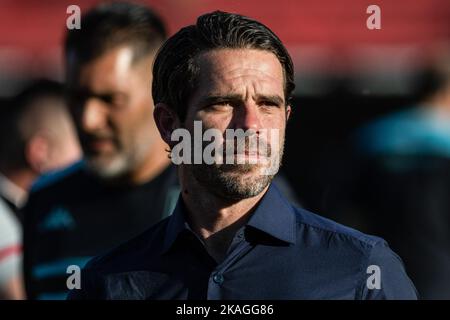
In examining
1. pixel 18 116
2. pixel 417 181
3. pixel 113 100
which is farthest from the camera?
pixel 18 116

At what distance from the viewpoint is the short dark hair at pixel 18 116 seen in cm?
348

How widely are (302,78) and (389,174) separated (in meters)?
0.44

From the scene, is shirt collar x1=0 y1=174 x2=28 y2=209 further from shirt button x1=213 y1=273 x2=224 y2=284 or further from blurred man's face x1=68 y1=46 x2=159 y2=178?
shirt button x1=213 y1=273 x2=224 y2=284

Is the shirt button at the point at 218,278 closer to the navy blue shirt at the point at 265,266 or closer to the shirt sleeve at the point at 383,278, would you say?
the navy blue shirt at the point at 265,266

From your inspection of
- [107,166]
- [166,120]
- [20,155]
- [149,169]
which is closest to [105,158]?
[107,166]

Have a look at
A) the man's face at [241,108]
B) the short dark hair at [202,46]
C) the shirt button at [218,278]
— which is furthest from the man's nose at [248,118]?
the shirt button at [218,278]

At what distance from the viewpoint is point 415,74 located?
3266 mm

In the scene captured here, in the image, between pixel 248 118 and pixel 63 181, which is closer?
Answer: pixel 248 118

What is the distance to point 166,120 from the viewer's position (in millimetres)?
1836

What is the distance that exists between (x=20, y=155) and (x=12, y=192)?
0.15 meters

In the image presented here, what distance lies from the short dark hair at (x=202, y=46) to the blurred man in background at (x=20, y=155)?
1.79 m

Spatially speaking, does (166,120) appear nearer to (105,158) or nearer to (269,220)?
(269,220)

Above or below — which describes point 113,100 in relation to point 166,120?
below
